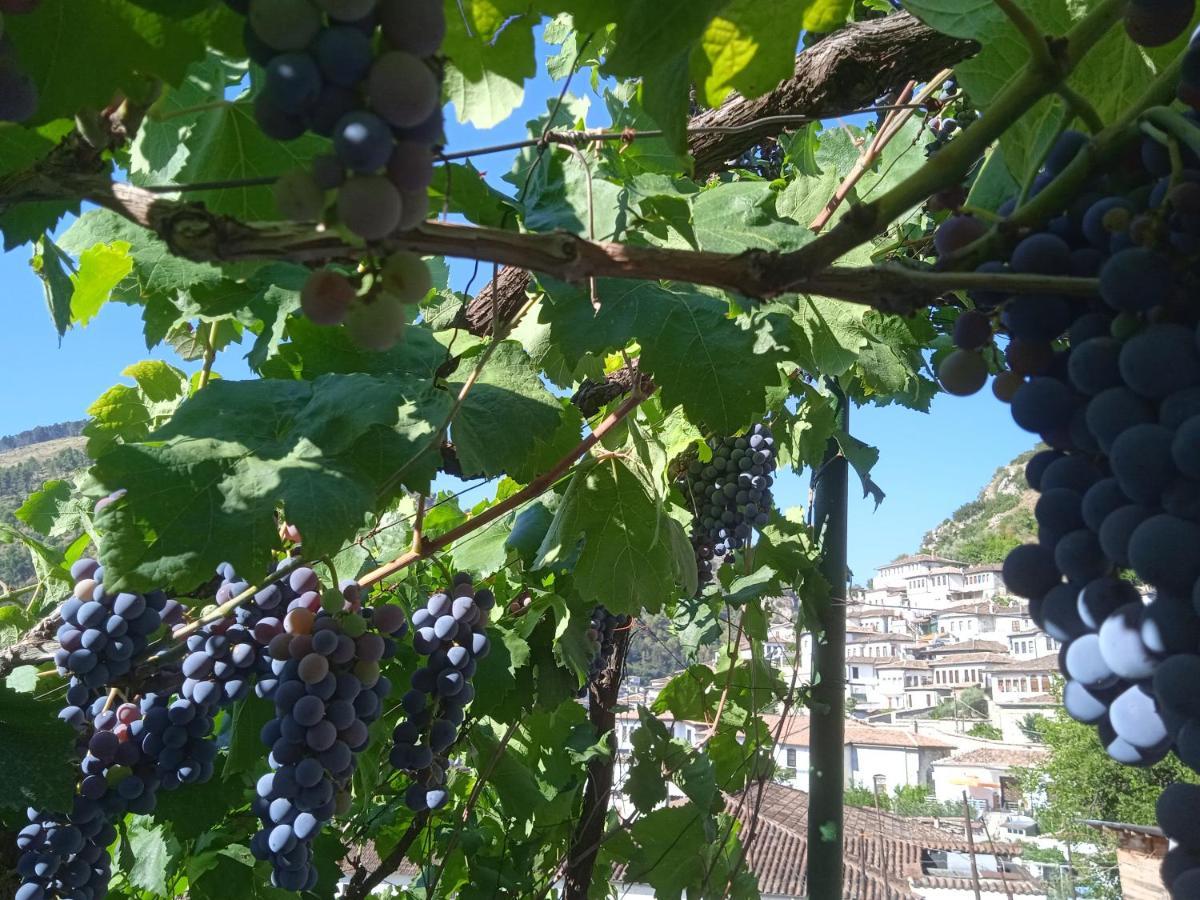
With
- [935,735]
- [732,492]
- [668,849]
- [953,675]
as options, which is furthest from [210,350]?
[953,675]

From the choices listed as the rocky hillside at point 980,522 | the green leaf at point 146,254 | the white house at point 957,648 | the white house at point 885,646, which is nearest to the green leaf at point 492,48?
the green leaf at point 146,254

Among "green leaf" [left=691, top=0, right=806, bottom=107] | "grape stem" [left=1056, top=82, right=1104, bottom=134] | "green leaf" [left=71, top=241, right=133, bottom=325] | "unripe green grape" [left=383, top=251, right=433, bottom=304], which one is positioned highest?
"green leaf" [left=71, top=241, right=133, bottom=325]

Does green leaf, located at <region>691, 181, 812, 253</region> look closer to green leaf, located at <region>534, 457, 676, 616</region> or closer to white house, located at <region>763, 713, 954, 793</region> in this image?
green leaf, located at <region>534, 457, 676, 616</region>

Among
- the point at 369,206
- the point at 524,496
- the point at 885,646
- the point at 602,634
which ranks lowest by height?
the point at 369,206

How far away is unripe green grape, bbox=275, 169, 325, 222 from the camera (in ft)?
1.64

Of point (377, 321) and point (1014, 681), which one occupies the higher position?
point (1014, 681)

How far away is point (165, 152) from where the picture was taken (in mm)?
1348

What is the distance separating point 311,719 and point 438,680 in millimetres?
→ 446

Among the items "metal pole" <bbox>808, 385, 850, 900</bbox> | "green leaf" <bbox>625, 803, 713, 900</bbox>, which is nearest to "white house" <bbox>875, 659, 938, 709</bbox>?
"green leaf" <bbox>625, 803, 713, 900</bbox>

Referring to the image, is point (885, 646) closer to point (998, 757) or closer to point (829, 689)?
point (998, 757)

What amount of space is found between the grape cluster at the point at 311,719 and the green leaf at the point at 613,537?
1.53 ft

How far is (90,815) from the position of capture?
174 centimetres

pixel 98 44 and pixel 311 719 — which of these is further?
pixel 311 719

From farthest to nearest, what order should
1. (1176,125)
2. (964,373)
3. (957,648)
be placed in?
1. (957,648)
2. (964,373)
3. (1176,125)
